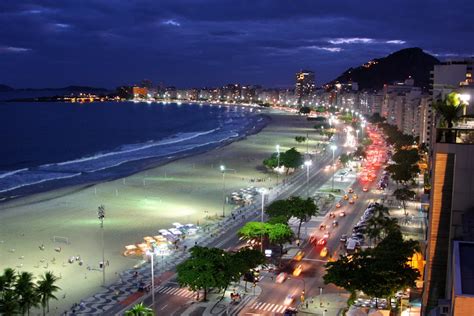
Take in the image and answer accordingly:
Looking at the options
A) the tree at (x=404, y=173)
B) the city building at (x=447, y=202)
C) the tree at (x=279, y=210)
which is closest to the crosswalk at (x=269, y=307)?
the city building at (x=447, y=202)

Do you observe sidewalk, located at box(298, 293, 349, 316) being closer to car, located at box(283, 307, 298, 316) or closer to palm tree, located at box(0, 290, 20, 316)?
car, located at box(283, 307, 298, 316)

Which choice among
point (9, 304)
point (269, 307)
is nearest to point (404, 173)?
point (269, 307)

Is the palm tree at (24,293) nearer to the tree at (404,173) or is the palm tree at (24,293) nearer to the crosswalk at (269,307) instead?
the crosswalk at (269,307)

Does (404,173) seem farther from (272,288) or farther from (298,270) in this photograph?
(272,288)

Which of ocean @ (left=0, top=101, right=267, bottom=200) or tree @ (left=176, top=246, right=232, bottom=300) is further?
ocean @ (left=0, top=101, right=267, bottom=200)

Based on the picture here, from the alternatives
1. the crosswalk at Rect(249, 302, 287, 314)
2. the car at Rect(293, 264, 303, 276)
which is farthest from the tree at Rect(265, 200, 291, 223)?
the crosswalk at Rect(249, 302, 287, 314)

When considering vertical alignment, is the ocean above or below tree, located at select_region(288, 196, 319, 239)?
below
